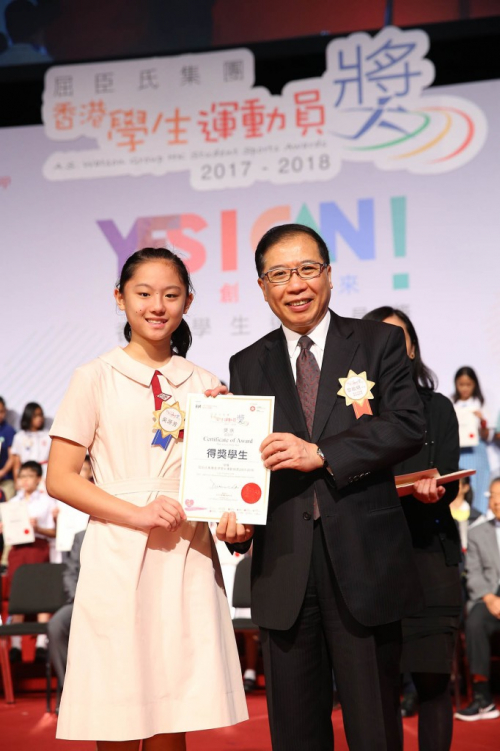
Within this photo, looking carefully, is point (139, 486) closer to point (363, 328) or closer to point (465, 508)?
point (363, 328)

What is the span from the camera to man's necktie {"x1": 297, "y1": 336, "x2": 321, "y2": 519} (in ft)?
6.58

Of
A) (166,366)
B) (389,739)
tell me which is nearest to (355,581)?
(389,739)

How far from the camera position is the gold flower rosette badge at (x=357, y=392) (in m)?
1.96

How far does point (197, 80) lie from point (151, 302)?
508cm

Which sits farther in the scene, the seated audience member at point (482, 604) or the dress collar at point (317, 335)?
the seated audience member at point (482, 604)

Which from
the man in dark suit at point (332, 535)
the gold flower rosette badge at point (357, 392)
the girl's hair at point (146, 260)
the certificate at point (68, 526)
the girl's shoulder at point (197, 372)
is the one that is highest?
the girl's hair at point (146, 260)

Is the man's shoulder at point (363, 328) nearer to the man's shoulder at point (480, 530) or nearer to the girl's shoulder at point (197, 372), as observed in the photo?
the girl's shoulder at point (197, 372)

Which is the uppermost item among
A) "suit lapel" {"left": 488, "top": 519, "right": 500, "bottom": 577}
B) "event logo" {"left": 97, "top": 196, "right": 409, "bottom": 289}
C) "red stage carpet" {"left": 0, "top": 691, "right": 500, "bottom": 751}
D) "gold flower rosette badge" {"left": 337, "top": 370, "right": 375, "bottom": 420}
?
"event logo" {"left": 97, "top": 196, "right": 409, "bottom": 289}

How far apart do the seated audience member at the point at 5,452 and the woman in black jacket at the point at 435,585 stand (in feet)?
16.2

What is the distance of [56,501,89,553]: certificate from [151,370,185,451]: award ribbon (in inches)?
148

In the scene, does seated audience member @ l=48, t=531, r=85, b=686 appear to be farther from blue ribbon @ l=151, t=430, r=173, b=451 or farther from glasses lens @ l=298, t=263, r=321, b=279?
glasses lens @ l=298, t=263, r=321, b=279

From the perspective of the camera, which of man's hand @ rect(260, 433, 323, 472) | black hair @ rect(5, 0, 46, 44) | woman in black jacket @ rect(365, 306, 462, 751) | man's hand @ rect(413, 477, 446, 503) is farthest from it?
black hair @ rect(5, 0, 46, 44)

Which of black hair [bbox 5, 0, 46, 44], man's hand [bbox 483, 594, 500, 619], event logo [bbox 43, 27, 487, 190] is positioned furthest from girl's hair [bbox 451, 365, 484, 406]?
black hair [bbox 5, 0, 46, 44]

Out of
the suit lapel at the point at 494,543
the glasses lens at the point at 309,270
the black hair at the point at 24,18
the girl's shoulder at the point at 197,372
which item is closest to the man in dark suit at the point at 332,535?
the glasses lens at the point at 309,270
